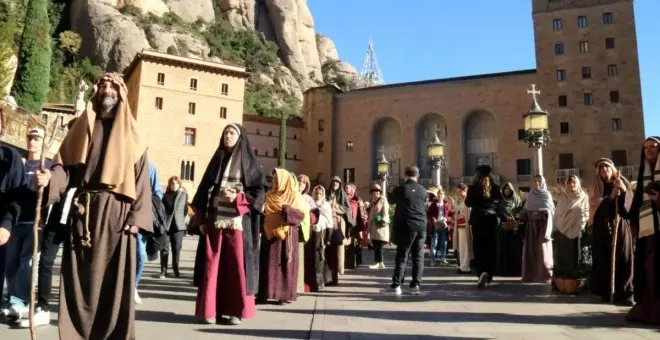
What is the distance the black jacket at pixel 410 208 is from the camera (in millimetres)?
7273

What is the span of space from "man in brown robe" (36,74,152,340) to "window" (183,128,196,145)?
42.9 m

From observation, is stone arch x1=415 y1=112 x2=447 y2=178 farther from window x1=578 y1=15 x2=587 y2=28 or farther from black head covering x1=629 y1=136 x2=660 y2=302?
black head covering x1=629 y1=136 x2=660 y2=302

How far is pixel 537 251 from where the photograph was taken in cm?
884

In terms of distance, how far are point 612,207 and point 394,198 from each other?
303 cm

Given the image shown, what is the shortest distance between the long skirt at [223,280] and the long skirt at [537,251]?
592cm

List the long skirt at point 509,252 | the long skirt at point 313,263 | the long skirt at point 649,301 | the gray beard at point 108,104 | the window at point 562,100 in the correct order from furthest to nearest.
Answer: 1. the window at point 562,100
2. the long skirt at point 509,252
3. the long skirt at point 313,263
4. the long skirt at point 649,301
5. the gray beard at point 108,104

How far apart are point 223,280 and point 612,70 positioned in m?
49.9

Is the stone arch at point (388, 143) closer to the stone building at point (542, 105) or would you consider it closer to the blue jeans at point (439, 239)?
the stone building at point (542, 105)

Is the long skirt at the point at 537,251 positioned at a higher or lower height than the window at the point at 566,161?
lower

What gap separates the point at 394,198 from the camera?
762cm

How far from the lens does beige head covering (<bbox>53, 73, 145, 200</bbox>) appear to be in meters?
3.55

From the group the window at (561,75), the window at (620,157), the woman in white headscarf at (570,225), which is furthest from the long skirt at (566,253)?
the window at (561,75)

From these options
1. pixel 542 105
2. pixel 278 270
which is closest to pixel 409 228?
pixel 278 270

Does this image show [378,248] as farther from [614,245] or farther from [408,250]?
[614,245]
